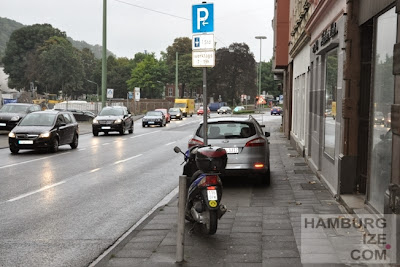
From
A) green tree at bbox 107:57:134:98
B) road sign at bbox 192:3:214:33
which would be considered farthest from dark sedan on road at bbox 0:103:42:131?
green tree at bbox 107:57:134:98

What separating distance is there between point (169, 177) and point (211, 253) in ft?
24.0

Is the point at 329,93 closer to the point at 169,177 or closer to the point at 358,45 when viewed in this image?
the point at 358,45

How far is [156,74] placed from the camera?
114m

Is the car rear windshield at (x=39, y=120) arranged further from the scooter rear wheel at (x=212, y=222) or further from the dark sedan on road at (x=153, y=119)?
the dark sedan on road at (x=153, y=119)

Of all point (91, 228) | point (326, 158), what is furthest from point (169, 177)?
point (91, 228)

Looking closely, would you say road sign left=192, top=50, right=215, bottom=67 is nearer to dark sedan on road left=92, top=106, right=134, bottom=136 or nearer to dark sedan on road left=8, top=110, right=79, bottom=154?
dark sedan on road left=8, top=110, right=79, bottom=154

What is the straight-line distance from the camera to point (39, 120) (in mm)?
20203

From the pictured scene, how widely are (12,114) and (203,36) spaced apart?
23.9 m

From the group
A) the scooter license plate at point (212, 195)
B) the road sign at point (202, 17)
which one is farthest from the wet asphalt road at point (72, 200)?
the road sign at point (202, 17)

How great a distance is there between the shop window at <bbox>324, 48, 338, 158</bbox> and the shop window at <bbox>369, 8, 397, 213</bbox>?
3076 millimetres

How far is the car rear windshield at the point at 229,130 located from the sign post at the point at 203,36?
2.58 metres

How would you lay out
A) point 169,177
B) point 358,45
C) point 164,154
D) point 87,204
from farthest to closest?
point 164,154 → point 169,177 → point 87,204 → point 358,45

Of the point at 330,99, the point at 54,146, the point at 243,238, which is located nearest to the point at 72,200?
the point at 243,238

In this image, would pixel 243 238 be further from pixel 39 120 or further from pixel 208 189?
pixel 39 120
